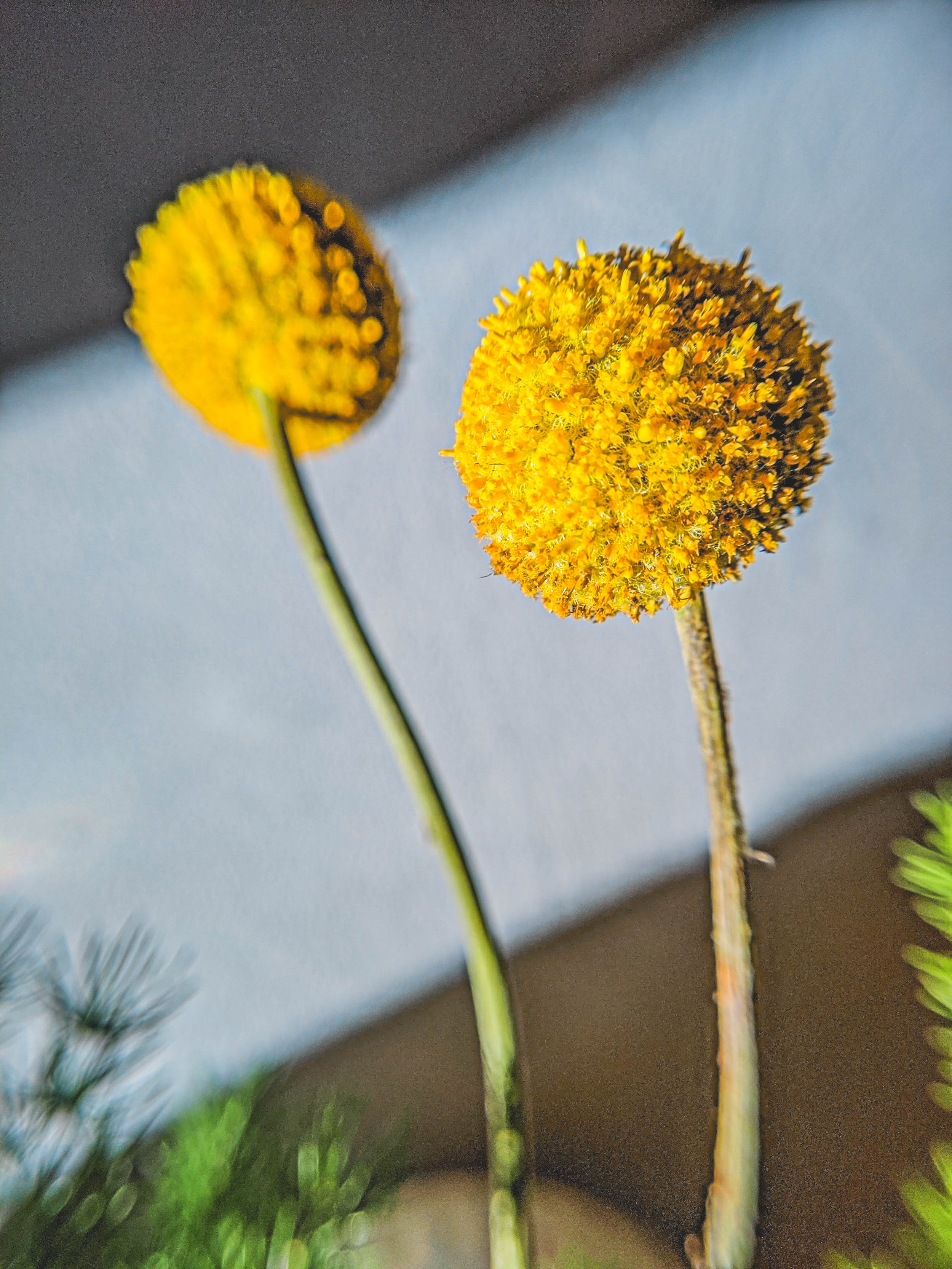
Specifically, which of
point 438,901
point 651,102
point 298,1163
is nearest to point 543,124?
point 651,102

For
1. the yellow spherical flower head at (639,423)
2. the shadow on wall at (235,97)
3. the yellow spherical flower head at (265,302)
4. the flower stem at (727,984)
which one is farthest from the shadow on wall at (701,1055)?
the shadow on wall at (235,97)

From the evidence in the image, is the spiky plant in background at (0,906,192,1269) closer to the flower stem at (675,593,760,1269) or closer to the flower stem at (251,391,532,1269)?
the flower stem at (251,391,532,1269)

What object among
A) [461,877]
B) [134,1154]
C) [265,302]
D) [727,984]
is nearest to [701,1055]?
[727,984]

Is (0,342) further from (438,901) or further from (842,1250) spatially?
(842,1250)

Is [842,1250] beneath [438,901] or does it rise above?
Answer: beneath

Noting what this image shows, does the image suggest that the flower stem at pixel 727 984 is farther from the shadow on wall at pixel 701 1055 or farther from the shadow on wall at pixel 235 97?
the shadow on wall at pixel 235 97

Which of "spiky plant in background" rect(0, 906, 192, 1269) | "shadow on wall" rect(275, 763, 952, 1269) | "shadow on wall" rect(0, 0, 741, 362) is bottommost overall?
"shadow on wall" rect(275, 763, 952, 1269)

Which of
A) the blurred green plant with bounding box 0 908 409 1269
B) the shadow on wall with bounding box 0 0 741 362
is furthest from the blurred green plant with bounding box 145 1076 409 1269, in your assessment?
the shadow on wall with bounding box 0 0 741 362
